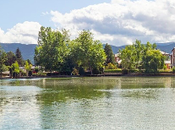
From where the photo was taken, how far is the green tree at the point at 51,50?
329 feet

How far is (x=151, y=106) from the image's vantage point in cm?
2706

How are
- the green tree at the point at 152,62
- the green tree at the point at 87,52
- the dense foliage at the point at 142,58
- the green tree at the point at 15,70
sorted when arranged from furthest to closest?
1. the green tree at the point at 15,70
2. the green tree at the point at 87,52
3. the dense foliage at the point at 142,58
4. the green tree at the point at 152,62

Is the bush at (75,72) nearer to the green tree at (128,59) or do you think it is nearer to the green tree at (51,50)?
the green tree at (51,50)

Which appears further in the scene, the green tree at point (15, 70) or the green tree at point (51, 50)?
the green tree at point (15, 70)

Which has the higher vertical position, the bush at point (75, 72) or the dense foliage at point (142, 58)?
the dense foliage at point (142, 58)

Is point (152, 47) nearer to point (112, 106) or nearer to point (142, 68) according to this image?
point (142, 68)

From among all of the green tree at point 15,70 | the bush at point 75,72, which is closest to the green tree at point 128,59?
the bush at point 75,72

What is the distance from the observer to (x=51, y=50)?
101812 millimetres

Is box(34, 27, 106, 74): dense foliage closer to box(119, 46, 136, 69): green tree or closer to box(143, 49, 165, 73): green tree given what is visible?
box(119, 46, 136, 69): green tree

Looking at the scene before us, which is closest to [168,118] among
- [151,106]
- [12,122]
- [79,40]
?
[151,106]

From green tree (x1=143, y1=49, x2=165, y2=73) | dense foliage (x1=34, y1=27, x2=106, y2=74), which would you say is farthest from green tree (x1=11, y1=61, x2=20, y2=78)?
green tree (x1=143, y1=49, x2=165, y2=73)

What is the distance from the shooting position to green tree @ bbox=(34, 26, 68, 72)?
100m

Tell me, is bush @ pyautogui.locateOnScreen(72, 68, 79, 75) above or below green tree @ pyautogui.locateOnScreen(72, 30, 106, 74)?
below

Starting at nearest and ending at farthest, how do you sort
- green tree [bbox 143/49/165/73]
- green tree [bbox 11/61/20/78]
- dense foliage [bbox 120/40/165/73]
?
green tree [bbox 143/49/165/73]
dense foliage [bbox 120/40/165/73]
green tree [bbox 11/61/20/78]
